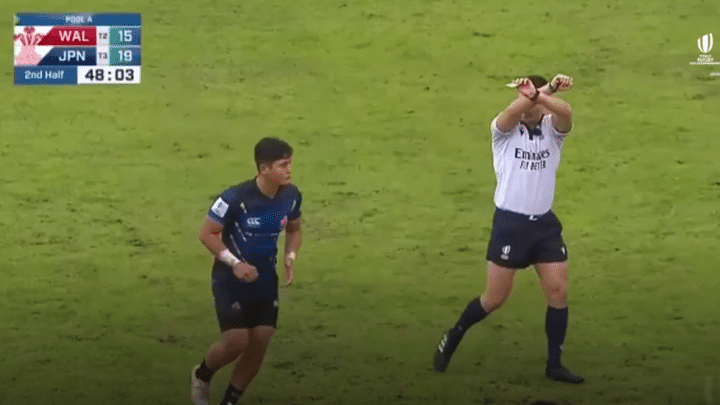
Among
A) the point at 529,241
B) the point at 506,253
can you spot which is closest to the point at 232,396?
the point at 506,253

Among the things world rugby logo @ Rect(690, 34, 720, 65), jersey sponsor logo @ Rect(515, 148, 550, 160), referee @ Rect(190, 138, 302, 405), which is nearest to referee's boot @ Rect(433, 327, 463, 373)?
jersey sponsor logo @ Rect(515, 148, 550, 160)

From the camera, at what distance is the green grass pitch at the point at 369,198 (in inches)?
560

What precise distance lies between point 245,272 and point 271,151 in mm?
873

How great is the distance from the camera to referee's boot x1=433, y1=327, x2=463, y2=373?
1346 cm

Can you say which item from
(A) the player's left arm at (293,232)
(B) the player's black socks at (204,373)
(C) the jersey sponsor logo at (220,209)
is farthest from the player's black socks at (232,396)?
(C) the jersey sponsor logo at (220,209)

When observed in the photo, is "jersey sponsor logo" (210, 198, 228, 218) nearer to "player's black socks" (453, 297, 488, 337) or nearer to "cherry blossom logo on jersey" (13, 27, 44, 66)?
"player's black socks" (453, 297, 488, 337)

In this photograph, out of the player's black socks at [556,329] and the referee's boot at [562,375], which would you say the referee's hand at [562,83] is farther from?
the referee's boot at [562,375]

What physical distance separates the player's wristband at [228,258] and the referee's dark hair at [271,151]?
681mm

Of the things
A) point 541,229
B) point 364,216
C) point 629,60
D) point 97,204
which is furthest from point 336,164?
point 541,229

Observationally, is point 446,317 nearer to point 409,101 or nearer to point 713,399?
point 713,399

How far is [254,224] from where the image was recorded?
12016 millimetres

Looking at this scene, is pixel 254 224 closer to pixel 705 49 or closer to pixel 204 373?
pixel 204 373

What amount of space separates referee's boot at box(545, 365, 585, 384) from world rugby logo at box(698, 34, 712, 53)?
8556mm

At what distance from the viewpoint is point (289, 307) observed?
15883 mm
